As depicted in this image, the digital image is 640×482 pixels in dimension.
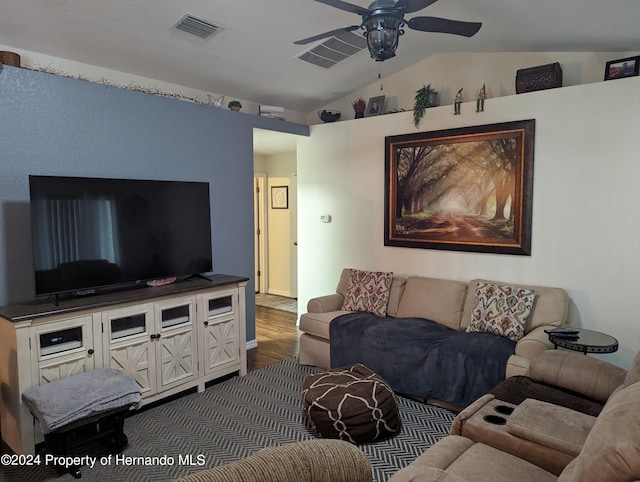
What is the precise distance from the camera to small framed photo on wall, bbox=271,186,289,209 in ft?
23.0

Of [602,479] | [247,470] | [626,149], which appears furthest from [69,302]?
[626,149]

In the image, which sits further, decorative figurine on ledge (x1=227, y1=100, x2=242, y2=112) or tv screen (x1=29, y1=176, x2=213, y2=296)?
decorative figurine on ledge (x1=227, y1=100, x2=242, y2=112)

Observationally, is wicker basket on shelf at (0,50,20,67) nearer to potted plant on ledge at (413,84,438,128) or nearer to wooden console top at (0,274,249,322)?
wooden console top at (0,274,249,322)

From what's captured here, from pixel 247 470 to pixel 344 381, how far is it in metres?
2.09

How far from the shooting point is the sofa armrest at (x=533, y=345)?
2.98m

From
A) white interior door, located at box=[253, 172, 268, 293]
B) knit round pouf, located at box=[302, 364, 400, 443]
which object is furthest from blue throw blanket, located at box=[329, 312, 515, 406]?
white interior door, located at box=[253, 172, 268, 293]

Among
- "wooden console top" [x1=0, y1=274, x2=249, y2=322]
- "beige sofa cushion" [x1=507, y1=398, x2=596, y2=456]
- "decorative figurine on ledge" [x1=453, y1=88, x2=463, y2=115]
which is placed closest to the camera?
"beige sofa cushion" [x1=507, y1=398, x2=596, y2=456]

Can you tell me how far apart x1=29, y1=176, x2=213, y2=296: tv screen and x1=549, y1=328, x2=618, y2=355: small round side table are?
294cm

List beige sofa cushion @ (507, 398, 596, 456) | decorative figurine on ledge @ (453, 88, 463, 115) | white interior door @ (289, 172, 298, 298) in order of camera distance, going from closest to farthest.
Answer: beige sofa cushion @ (507, 398, 596, 456) → decorative figurine on ledge @ (453, 88, 463, 115) → white interior door @ (289, 172, 298, 298)

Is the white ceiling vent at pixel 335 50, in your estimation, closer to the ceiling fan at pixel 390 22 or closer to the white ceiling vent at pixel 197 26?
the white ceiling vent at pixel 197 26

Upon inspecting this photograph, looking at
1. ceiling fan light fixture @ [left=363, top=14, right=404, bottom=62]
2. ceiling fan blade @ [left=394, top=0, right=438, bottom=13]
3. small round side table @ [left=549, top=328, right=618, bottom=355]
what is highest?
ceiling fan blade @ [left=394, top=0, right=438, bottom=13]

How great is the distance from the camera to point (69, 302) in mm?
2936

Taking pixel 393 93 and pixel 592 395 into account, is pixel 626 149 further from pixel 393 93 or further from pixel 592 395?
pixel 393 93

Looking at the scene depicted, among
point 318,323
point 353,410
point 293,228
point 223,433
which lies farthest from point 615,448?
point 293,228
